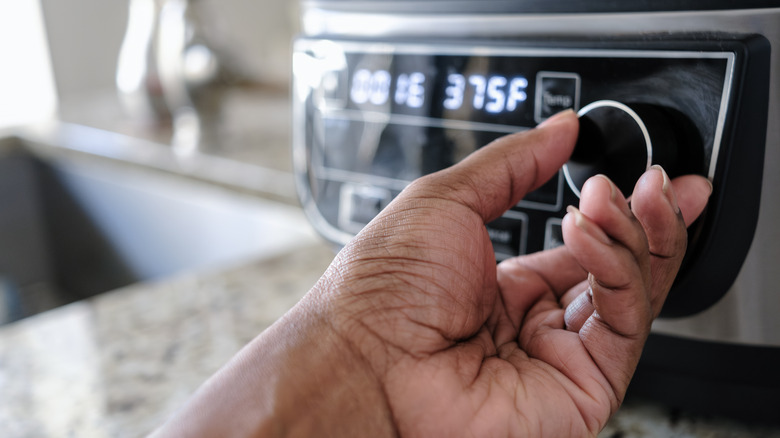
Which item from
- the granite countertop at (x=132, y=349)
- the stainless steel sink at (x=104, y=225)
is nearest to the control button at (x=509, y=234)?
the granite countertop at (x=132, y=349)

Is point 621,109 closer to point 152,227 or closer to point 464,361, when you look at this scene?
point 464,361

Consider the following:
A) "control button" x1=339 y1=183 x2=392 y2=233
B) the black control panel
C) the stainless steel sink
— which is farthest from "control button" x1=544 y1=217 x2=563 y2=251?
the stainless steel sink

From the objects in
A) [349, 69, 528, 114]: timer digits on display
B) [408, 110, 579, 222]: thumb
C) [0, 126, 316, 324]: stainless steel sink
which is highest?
[349, 69, 528, 114]: timer digits on display

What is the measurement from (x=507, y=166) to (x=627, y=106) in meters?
0.07

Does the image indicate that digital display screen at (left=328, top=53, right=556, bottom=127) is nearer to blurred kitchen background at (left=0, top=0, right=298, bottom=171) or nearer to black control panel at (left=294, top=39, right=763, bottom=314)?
black control panel at (left=294, top=39, right=763, bottom=314)

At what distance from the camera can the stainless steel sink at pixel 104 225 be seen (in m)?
1.04

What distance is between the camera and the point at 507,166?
1.09 ft

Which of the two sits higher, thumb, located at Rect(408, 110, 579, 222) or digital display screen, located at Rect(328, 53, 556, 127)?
digital display screen, located at Rect(328, 53, 556, 127)

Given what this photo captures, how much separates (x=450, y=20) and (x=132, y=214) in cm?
98

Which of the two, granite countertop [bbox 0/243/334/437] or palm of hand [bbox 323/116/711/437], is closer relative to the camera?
palm of hand [bbox 323/116/711/437]

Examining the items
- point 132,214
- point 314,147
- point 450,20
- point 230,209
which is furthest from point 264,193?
point 450,20

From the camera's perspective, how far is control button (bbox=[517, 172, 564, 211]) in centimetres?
38

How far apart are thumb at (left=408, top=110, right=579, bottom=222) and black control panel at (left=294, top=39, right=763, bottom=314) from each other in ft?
0.08

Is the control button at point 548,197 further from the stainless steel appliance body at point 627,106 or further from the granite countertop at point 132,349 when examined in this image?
the granite countertop at point 132,349
